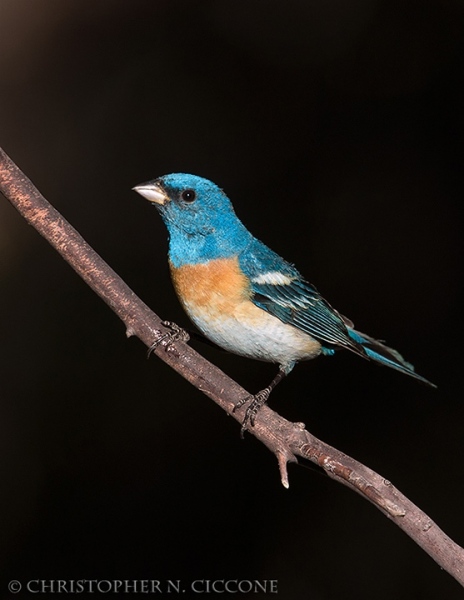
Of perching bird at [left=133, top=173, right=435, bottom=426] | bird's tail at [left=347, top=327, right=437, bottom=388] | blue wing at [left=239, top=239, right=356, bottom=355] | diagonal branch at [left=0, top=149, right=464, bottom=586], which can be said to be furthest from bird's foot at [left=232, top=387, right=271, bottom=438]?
bird's tail at [left=347, top=327, right=437, bottom=388]

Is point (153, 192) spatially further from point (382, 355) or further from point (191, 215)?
point (382, 355)

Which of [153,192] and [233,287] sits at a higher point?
[153,192]

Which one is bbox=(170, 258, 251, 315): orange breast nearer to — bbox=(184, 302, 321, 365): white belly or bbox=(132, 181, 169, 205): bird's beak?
bbox=(184, 302, 321, 365): white belly

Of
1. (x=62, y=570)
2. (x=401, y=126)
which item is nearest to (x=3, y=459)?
(x=62, y=570)

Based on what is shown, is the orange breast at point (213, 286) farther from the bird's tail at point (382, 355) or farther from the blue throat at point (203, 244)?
the bird's tail at point (382, 355)

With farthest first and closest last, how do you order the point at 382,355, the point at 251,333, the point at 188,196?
the point at 382,355, the point at 188,196, the point at 251,333

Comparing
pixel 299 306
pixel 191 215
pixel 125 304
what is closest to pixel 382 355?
pixel 299 306

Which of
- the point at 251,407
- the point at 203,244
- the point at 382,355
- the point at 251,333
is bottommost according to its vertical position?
the point at 251,407
